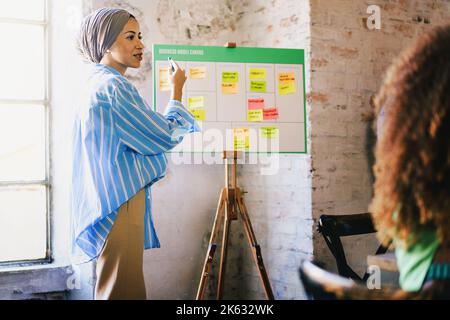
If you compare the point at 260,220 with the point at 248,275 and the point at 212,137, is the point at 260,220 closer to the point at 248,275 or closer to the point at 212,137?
the point at 248,275

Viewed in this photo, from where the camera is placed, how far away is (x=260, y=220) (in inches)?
127

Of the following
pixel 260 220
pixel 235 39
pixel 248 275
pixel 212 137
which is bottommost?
pixel 248 275

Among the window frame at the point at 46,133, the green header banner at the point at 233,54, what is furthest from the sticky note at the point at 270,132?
the window frame at the point at 46,133

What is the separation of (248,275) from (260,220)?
39 cm

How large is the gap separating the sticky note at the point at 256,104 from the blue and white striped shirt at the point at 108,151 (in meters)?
0.99

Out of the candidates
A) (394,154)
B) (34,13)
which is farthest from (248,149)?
(394,154)

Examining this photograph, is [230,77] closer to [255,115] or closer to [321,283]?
[255,115]

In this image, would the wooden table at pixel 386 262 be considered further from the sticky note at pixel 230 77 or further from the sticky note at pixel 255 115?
the sticky note at pixel 230 77

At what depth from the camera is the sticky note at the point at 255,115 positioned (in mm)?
2777

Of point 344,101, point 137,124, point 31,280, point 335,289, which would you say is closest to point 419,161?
point 335,289

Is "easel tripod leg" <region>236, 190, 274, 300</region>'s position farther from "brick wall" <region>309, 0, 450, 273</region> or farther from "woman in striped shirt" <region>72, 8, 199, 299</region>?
"woman in striped shirt" <region>72, 8, 199, 299</region>

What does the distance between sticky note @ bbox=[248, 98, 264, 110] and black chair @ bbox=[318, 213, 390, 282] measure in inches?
29.6

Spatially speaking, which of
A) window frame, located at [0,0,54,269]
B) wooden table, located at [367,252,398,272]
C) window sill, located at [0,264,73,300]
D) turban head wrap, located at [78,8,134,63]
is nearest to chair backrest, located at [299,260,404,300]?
wooden table, located at [367,252,398,272]

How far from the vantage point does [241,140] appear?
2746 millimetres
